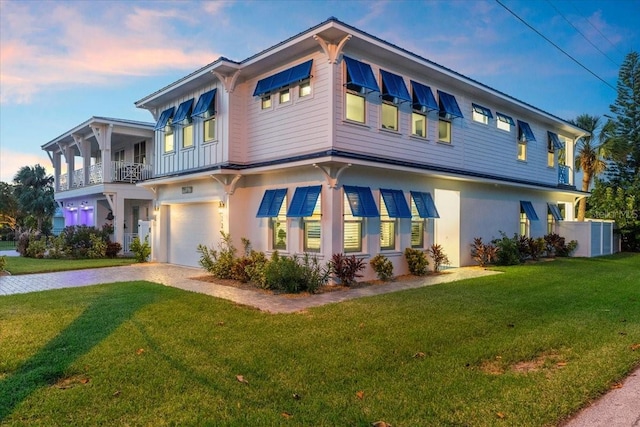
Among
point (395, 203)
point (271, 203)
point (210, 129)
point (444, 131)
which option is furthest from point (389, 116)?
point (210, 129)

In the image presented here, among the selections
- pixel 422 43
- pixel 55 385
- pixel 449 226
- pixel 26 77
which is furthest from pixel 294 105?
pixel 26 77

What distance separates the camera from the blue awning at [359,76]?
10.8m

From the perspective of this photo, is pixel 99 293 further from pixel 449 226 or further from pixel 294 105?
pixel 449 226

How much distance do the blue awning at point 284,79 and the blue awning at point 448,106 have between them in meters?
5.03

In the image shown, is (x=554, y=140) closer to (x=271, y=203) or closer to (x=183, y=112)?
(x=271, y=203)

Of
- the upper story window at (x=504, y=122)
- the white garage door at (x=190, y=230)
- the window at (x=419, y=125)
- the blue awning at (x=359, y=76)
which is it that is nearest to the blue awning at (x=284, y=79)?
the blue awning at (x=359, y=76)

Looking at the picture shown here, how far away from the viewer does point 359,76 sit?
10969 millimetres

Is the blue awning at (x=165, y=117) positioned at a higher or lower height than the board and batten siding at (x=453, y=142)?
higher

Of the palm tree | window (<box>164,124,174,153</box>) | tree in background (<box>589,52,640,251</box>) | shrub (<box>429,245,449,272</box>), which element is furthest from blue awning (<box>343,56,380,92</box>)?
the palm tree

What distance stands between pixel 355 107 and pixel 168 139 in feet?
28.0

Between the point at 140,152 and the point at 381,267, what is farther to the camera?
the point at 140,152

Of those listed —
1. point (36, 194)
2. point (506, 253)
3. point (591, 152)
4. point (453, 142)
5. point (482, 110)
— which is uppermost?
point (591, 152)

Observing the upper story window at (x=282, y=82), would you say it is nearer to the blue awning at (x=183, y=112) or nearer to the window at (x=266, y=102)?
the window at (x=266, y=102)

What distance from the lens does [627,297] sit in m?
9.38
